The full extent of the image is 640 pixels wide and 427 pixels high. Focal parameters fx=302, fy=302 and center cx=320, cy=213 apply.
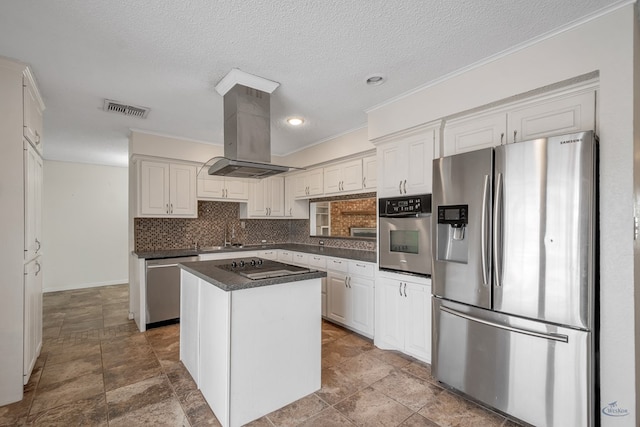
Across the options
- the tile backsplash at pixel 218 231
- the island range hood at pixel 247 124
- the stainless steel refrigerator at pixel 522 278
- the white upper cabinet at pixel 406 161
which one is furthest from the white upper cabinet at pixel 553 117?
the tile backsplash at pixel 218 231

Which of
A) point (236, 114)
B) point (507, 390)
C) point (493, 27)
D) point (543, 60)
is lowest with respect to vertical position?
point (507, 390)

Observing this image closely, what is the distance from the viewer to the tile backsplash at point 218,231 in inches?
177

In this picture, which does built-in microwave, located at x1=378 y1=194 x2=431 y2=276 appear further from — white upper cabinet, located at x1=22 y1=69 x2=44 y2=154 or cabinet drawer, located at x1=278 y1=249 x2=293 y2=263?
white upper cabinet, located at x1=22 y1=69 x2=44 y2=154

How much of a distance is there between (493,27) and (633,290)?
176cm

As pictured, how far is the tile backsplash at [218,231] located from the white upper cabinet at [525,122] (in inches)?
78.5

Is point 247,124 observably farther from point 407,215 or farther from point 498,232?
point 498,232

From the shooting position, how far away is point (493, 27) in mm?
1934

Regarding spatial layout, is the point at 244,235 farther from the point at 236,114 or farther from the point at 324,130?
the point at 236,114

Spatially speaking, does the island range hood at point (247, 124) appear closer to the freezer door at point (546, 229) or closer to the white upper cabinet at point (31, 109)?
the white upper cabinet at point (31, 109)

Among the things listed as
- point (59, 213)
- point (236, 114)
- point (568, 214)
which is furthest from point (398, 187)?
point (59, 213)

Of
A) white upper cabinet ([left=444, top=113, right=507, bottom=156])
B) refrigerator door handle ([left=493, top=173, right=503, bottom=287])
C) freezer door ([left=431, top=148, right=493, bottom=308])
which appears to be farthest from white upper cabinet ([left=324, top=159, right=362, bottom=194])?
refrigerator door handle ([left=493, top=173, right=503, bottom=287])

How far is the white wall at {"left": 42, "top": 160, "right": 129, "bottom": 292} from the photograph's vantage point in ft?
19.1
